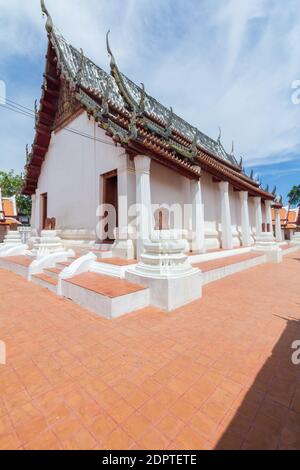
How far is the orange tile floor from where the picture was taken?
1460 mm

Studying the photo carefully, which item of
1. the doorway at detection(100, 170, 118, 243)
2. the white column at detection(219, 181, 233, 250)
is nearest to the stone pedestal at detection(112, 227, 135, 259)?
the doorway at detection(100, 170, 118, 243)

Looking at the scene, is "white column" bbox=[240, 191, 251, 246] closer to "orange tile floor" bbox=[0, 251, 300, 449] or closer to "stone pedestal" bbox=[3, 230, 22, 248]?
"orange tile floor" bbox=[0, 251, 300, 449]

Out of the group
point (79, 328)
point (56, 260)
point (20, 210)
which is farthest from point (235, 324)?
point (20, 210)

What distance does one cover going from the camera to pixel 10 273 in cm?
691

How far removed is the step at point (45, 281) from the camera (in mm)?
4891

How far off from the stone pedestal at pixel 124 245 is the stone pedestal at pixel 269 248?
6.37m

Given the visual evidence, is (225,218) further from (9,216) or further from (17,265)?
(9,216)

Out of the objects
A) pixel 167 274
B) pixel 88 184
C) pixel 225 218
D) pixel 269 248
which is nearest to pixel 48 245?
pixel 88 184

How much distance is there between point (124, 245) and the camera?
5602 millimetres

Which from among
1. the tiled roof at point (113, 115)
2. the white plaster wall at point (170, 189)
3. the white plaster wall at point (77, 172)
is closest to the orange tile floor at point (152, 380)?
the white plaster wall at point (170, 189)

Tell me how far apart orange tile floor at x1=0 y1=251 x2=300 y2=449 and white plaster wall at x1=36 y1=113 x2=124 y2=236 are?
4.23 metres

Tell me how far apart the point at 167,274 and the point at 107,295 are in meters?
1.08

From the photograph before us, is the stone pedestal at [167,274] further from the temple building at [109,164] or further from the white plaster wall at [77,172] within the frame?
the white plaster wall at [77,172]
